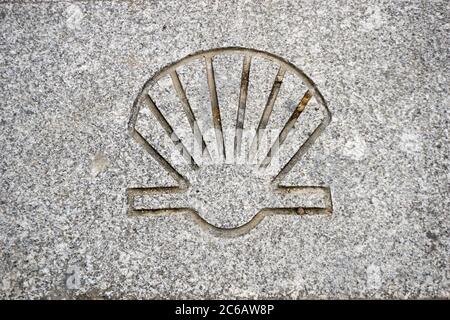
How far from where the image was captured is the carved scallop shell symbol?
144cm

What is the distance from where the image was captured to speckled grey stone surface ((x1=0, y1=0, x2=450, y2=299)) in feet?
4.41

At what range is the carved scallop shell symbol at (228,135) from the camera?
1436 millimetres

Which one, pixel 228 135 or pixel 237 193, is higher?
pixel 228 135

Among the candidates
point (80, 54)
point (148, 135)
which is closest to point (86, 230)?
point (148, 135)

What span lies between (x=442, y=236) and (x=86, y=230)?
117cm

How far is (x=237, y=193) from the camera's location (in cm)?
145

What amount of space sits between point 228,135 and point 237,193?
0.22 metres

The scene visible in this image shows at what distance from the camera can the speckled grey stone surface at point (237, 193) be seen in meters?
1.34

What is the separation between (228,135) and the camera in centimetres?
152

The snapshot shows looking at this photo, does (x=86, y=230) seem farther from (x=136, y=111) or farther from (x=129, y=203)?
(x=136, y=111)

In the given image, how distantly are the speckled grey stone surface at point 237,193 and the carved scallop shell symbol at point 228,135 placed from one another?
1.5 inches

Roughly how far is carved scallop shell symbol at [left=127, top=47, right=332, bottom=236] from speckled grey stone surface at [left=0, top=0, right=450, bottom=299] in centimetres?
4

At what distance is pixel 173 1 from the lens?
5.68ft

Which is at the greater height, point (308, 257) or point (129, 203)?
point (129, 203)
